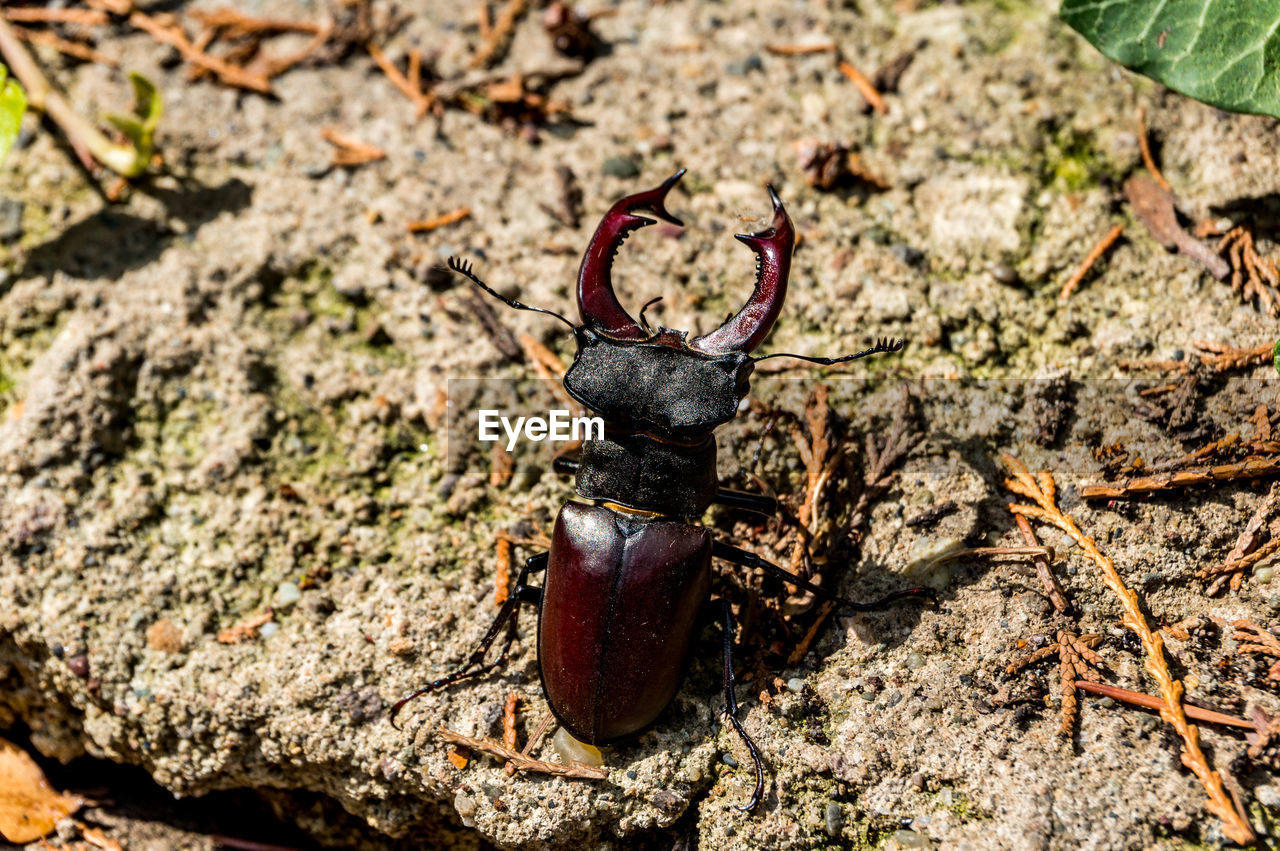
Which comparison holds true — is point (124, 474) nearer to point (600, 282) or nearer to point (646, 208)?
point (600, 282)

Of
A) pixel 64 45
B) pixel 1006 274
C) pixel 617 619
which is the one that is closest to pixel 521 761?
pixel 617 619

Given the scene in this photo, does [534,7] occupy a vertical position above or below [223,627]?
above

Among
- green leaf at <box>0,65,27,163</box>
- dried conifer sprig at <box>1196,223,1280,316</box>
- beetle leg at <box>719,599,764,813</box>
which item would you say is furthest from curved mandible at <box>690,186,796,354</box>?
green leaf at <box>0,65,27,163</box>

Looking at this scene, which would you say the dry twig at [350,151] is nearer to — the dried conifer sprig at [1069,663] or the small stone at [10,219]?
the small stone at [10,219]

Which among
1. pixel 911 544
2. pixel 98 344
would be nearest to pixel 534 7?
pixel 98 344

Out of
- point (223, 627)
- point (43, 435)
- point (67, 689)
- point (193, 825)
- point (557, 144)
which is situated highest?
point (557, 144)

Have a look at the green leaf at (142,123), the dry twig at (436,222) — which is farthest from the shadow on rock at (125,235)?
the dry twig at (436,222)

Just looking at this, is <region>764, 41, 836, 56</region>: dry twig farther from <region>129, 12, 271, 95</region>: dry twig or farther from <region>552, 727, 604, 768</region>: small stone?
<region>552, 727, 604, 768</region>: small stone

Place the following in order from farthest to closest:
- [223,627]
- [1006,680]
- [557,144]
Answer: [557,144], [223,627], [1006,680]
